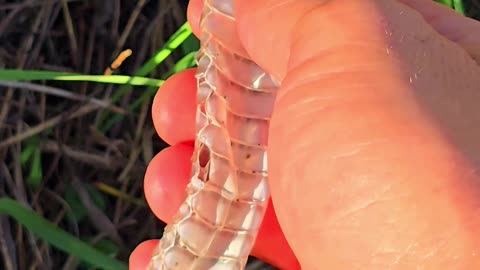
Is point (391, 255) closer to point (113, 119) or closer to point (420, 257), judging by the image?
point (420, 257)

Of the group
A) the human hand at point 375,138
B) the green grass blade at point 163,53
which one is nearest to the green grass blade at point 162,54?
the green grass blade at point 163,53

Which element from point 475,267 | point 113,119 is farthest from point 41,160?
point 475,267

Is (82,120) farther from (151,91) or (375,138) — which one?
(375,138)

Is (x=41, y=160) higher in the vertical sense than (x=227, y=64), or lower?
lower

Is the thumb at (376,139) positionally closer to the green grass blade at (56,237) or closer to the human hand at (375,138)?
the human hand at (375,138)

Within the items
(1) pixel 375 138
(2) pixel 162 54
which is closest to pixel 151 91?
(2) pixel 162 54

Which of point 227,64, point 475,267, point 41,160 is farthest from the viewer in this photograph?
point 41,160

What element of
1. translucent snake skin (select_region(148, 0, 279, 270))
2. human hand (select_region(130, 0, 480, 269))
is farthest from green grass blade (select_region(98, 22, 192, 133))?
human hand (select_region(130, 0, 480, 269))
